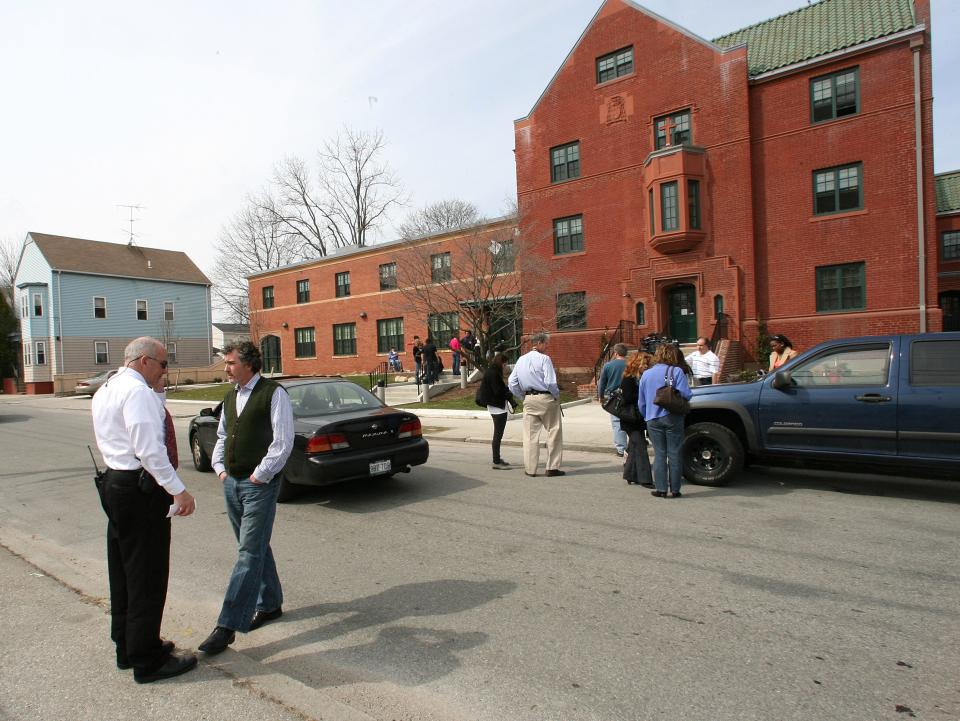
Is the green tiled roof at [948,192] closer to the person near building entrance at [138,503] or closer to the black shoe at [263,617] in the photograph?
the black shoe at [263,617]

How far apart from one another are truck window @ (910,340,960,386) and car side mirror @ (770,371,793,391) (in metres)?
1.15

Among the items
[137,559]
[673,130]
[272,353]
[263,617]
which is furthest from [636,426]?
[272,353]

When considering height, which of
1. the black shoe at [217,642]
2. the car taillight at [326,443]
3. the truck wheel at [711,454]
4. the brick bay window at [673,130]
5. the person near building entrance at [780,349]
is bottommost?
the black shoe at [217,642]

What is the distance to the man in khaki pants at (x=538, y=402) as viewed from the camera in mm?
8047

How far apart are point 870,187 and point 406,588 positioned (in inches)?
798

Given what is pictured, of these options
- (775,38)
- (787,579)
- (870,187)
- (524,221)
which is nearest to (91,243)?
(524,221)

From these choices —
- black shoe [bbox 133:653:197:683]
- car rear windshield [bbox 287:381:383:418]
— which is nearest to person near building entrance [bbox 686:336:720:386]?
car rear windshield [bbox 287:381:383:418]

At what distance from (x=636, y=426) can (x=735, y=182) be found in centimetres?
1608

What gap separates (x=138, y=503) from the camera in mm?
3072

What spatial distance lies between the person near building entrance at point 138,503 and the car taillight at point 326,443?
3.34 meters

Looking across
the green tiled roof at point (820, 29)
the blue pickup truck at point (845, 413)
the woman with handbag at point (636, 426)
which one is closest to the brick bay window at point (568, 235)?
the green tiled roof at point (820, 29)

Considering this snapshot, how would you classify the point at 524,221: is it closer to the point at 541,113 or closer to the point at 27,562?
the point at 541,113

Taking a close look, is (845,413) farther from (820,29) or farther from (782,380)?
(820,29)

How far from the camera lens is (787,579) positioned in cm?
430
